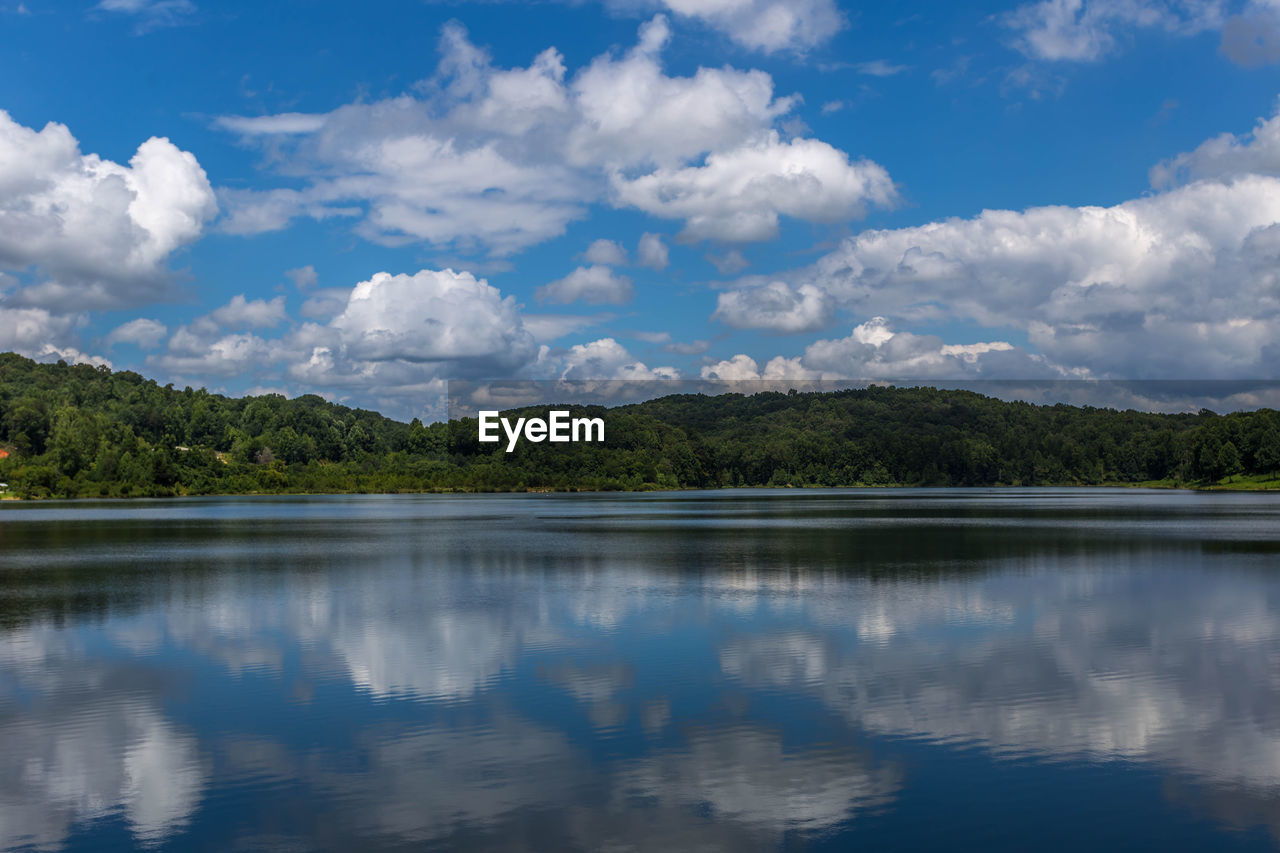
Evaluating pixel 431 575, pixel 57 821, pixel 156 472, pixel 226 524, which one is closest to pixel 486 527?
pixel 226 524

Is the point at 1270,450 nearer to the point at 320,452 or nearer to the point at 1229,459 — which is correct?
the point at 1229,459

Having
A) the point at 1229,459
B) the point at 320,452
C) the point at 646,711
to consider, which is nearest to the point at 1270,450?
the point at 1229,459

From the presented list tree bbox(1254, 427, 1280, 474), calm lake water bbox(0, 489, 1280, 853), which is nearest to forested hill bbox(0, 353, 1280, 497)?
tree bbox(1254, 427, 1280, 474)

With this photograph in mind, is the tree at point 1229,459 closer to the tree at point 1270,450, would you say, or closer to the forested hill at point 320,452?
the forested hill at point 320,452

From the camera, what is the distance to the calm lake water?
31.4 feet

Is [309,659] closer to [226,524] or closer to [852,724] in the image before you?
[852,724]

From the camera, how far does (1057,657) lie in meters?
17.1

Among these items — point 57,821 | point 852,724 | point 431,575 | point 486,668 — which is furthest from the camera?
point 431,575

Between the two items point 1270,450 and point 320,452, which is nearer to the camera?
point 1270,450

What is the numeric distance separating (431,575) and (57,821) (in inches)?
851

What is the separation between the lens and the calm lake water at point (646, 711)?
957 centimetres

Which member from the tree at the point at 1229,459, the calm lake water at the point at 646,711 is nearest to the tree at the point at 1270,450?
the tree at the point at 1229,459

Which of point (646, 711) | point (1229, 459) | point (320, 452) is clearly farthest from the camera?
point (320, 452)

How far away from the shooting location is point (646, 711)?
13570 mm
